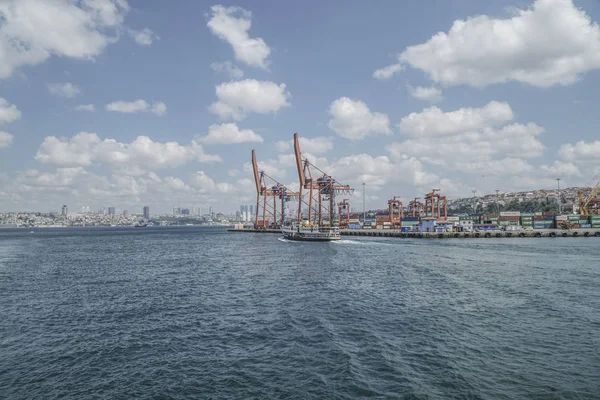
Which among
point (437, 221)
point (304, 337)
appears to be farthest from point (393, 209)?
point (304, 337)

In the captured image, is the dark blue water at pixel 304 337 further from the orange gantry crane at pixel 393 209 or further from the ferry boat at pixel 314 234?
the orange gantry crane at pixel 393 209

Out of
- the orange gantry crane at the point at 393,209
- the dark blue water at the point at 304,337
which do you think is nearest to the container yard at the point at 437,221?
the orange gantry crane at the point at 393,209

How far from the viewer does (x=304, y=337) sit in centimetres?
1708

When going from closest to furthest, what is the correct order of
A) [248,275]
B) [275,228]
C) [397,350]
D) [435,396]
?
[435,396] → [397,350] → [248,275] → [275,228]

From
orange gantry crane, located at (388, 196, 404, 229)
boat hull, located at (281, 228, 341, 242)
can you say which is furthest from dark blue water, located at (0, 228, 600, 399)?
orange gantry crane, located at (388, 196, 404, 229)

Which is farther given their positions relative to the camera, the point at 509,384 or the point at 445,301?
the point at 445,301

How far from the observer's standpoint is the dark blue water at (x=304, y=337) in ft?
40.2

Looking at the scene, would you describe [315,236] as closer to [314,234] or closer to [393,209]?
[314,234]

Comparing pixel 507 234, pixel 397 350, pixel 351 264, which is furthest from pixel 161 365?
pixel 507 234

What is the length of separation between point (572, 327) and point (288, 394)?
14.9 meters

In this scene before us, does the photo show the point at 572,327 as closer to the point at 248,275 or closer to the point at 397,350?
the point at 397,350

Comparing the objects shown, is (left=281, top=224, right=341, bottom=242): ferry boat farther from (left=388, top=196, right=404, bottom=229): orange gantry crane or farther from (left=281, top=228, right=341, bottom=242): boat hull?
(left=388, top=196, right=404, bottom=229): orange gantry crane

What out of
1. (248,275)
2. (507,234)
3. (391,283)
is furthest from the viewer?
(507,234)

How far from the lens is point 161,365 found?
46.7 ft
